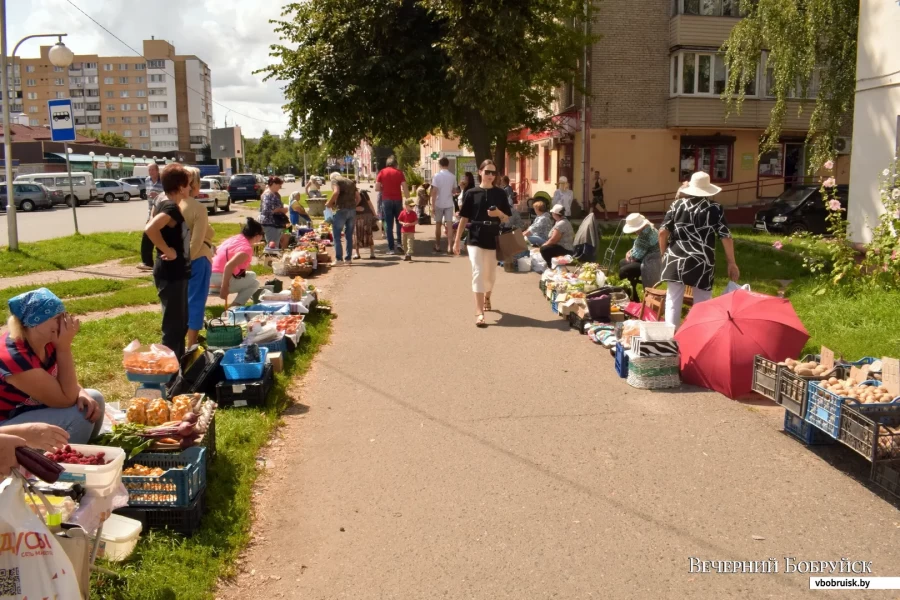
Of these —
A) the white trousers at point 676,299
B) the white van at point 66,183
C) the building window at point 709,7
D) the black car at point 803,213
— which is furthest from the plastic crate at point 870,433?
the white van at point 66,183

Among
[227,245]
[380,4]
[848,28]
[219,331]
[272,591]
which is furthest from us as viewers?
[380,4]

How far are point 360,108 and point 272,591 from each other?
1887cm

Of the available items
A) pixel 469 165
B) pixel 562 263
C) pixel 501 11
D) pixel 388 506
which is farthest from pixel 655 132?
pixel 388 506

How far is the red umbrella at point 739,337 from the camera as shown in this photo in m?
6.85

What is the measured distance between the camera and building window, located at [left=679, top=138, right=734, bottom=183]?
33.9 metres

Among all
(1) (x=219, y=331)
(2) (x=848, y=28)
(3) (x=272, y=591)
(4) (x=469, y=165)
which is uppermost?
(2) (x=848, y=28)

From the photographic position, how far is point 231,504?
482 cm

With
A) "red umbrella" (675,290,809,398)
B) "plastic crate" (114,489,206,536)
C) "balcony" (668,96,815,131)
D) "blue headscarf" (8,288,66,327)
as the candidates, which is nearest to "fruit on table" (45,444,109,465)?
"plastic crate" (114,489,206,536)

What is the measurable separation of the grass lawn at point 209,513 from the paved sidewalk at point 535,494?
145 millimetres

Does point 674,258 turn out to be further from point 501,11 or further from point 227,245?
point 501,11

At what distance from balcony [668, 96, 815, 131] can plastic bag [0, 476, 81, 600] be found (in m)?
31.9

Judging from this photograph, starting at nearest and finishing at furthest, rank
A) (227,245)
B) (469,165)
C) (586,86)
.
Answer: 1. (227,245)
2. (586,86)
3. (469,165)

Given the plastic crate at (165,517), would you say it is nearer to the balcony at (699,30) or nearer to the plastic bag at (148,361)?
the plastic bag at (148,361)

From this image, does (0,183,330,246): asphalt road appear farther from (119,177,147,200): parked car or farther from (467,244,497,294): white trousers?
(119,177,147,200): parked car
